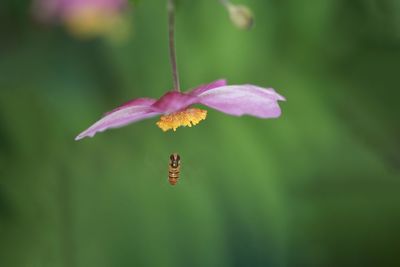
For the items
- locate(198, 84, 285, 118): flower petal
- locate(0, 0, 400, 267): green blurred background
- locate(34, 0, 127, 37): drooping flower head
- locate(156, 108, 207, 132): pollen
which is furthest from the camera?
locate(0, 0, 400, 267): green blurred background

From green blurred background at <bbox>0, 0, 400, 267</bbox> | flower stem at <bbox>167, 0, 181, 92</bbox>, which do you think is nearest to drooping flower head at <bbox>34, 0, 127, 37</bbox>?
green blurred background at <bbox>0, 0, 400, 267</bbox>

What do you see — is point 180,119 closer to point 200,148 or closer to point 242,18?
point 242,18

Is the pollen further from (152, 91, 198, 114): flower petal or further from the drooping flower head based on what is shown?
the drooping flower head

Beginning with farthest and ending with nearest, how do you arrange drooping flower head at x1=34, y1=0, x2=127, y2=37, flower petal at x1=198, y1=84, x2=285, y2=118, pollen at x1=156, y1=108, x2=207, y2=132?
1. drooping flower head at x1=34, y1=0, x2=127, y2=37
2. pollen at x1=156, y1=108, x2=207, y2=132
3. flower petal at x1=198, y1=84, x2=285, y2=118

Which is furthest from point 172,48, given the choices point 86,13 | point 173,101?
point 86,13

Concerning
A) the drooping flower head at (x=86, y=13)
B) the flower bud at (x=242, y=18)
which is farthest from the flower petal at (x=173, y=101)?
the drooping flower head at (x=86, y=13)

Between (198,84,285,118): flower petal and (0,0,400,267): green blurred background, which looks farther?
(0,0,400,267): green blurred background

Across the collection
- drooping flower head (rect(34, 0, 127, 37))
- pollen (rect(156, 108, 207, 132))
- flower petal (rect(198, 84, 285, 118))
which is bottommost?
flower petal (rect(198, 84, 285, 118))

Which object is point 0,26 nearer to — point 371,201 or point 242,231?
point 242,231
